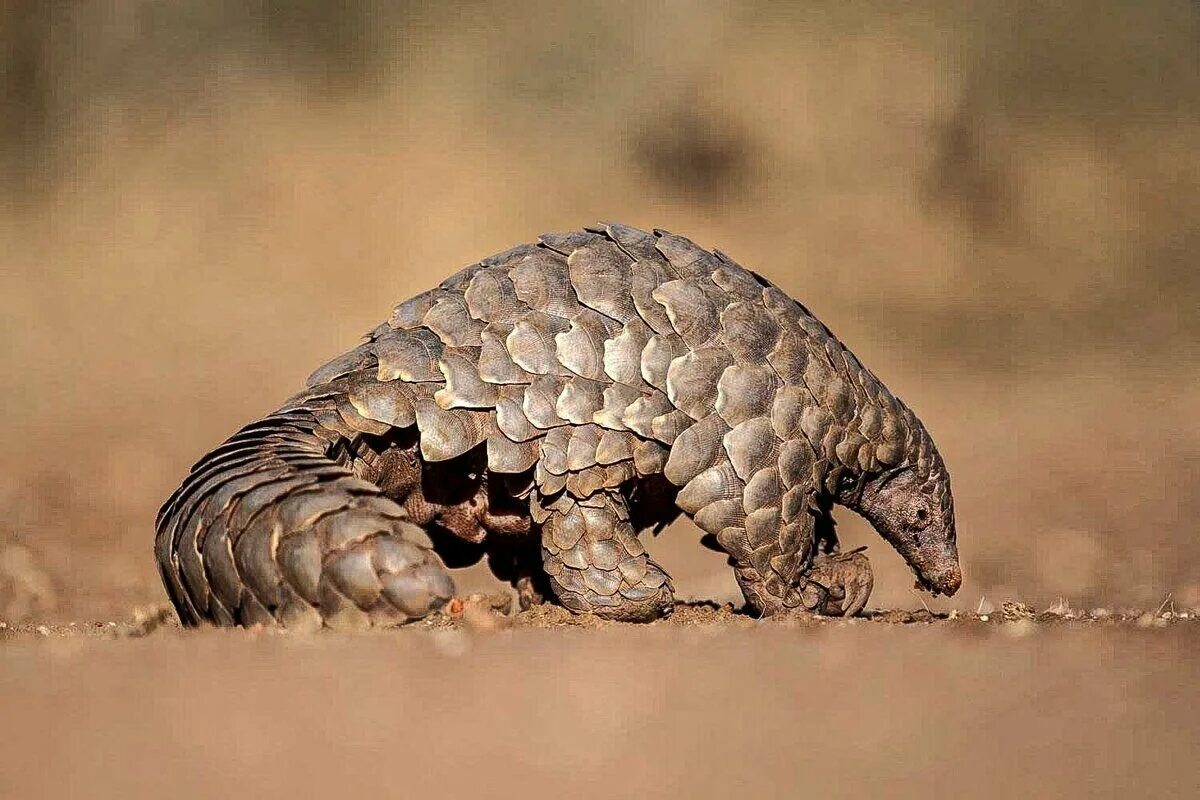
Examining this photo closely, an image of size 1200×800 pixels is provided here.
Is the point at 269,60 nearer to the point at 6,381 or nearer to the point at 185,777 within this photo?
the point at 6,381

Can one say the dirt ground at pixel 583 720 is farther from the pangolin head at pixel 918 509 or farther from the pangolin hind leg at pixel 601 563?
the pangolin head at pixel 918 509

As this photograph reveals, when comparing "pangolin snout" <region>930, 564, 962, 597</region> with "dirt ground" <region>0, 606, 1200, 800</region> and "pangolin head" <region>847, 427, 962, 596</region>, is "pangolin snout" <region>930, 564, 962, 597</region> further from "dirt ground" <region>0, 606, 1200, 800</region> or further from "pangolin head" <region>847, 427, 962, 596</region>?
"dirt ground" <region>0, 606, 1200, 800</region>

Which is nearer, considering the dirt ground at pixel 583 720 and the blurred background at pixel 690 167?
the dirt ground at pixel 583 720

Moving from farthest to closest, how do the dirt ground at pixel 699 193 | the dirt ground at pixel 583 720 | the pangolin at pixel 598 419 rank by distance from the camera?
the dirt ground at pixel 699 193, the pangolin at pixel 598 419, the dirt ground at pixel 583 720

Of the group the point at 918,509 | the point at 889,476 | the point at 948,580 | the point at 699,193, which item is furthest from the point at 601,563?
the point at 699,193

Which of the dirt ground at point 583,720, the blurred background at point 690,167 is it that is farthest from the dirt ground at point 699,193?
the dirt ground at point 583,720

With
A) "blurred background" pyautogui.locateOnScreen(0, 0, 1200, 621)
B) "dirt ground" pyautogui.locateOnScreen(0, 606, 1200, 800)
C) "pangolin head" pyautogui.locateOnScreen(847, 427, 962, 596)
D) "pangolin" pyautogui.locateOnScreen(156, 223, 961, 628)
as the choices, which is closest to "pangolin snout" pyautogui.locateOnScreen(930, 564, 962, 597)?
"pangolin head" pyautogui.locateOnScreen(847, 427, 962, 596)

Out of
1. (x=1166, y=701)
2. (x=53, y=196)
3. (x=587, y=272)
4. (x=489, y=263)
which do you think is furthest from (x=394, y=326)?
(x=53, y=196)

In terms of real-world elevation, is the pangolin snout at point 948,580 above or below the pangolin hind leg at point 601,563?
below
